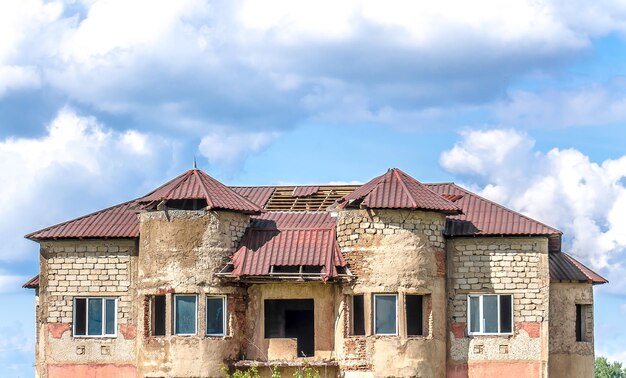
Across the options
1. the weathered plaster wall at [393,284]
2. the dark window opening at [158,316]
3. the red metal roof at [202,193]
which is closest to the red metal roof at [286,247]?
the weathered plaster wall at [393,284]

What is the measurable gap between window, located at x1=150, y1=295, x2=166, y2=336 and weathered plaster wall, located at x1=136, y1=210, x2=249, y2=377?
0.75 ft

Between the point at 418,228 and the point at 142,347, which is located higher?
the point at 418,228

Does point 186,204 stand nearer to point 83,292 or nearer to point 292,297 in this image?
point 292,297

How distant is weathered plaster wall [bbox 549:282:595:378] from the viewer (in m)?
52.2

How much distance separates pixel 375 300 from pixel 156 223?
8941 millimetres

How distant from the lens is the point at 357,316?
4984 cm

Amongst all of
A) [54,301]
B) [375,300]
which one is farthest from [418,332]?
[54,301]

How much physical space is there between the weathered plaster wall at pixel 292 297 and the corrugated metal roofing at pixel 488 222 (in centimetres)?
552

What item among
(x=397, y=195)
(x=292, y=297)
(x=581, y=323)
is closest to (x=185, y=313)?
(x=292, y=297)

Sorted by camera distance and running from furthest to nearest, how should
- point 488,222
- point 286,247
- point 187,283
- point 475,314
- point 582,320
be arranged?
1. point 582,320
2. point 488,222
3. point 475,314
4. point 286,247
5. point 187,283

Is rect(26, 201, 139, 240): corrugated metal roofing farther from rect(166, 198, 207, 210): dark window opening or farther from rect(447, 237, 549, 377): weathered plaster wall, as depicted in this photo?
rect(447, 237, 549, 377): weathered plaster wall

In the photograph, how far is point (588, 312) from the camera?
5338cm

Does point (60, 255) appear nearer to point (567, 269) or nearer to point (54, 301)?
point (54, 301)

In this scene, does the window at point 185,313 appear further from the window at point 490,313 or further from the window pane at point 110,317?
the window at point 490,313
